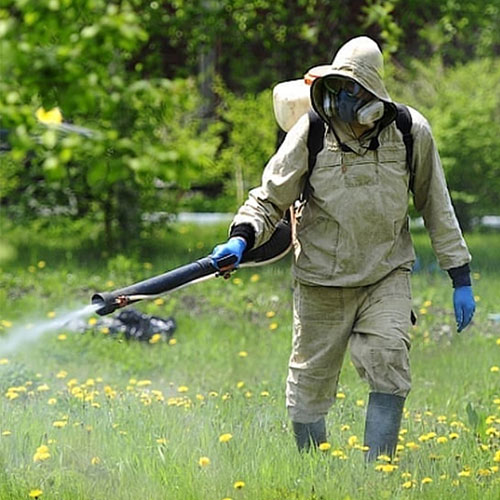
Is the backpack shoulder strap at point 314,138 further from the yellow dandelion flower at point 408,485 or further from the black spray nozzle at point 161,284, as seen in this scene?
the yellow dandelion flower at point 408,485

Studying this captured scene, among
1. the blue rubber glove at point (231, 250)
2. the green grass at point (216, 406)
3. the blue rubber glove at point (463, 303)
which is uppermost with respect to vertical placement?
the blue rubber glove at point (231, 250)

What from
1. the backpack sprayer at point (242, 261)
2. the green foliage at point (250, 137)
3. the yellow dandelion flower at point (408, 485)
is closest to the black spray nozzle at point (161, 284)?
the backpack sprayer at point (242, 261)

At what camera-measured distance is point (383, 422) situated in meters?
4.47

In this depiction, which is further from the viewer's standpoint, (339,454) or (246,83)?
(246,83)

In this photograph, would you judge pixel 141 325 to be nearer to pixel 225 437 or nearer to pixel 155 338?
pixel 155 338

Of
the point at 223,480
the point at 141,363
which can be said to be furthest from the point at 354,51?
the point at 141,363

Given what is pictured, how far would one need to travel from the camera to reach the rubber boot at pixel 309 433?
4.73m

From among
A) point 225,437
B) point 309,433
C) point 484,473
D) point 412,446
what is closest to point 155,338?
point 309,433

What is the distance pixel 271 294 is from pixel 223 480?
5.40 metres

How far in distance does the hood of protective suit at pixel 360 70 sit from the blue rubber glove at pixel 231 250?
0.55m

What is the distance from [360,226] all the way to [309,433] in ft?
2.78

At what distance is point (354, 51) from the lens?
4426 millimetres

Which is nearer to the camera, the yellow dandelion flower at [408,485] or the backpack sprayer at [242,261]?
the yellow dandelion flower at [408,485]

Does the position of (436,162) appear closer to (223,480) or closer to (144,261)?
(223,480)
